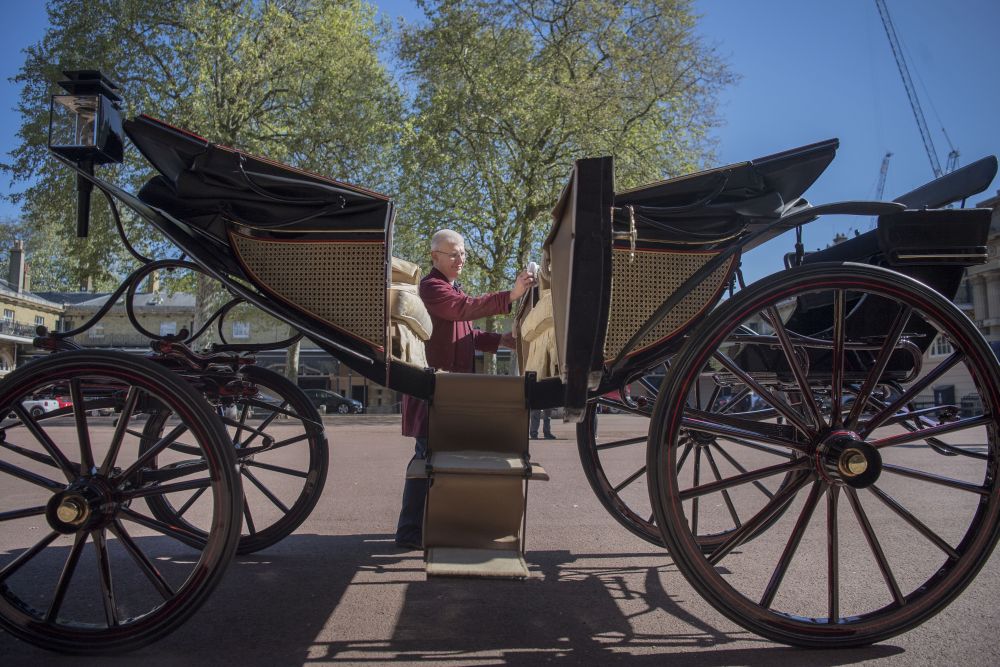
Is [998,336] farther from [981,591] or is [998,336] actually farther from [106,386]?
[106,386]

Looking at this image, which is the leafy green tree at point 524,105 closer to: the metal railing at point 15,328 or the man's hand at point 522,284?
the man's hand at point 522,284

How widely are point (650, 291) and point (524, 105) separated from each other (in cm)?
1898

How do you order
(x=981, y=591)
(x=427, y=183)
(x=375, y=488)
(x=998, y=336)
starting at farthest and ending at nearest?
1. (x=998, y=336)
2. (x=427, y=183)
3. (x=375, y=488)
4. (x=981, y=591)

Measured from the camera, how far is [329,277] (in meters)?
2.91

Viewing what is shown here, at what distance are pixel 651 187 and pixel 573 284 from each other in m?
0.55

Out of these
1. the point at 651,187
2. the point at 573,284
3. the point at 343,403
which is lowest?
the point at 343,403

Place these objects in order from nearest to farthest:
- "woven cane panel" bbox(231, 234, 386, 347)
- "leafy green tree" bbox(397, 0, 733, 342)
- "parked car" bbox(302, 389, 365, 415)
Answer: "woven cane panel" bbox(231, 234, 386, 347) < "leafy green tree" bbox(397, 0, 733, 342) < "parked car" bbox(302, 389, 365, 415)

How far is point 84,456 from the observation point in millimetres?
2516

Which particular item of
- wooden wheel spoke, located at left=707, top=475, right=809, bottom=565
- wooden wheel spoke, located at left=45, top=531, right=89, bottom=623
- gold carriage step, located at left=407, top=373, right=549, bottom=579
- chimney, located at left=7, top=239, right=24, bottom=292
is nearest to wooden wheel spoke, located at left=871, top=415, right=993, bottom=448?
wooden wheel spoke, located at left=707, top=475, right=809, bottom=565

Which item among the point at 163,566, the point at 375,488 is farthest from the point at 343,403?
the point at 163,566

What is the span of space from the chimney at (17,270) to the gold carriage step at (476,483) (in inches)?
2187

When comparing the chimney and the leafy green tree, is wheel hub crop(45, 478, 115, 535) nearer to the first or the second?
the leafy green tree

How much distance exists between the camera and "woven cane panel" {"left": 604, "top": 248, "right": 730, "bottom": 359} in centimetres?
284

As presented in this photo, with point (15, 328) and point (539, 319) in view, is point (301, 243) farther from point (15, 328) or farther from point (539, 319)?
point (15, 328)
